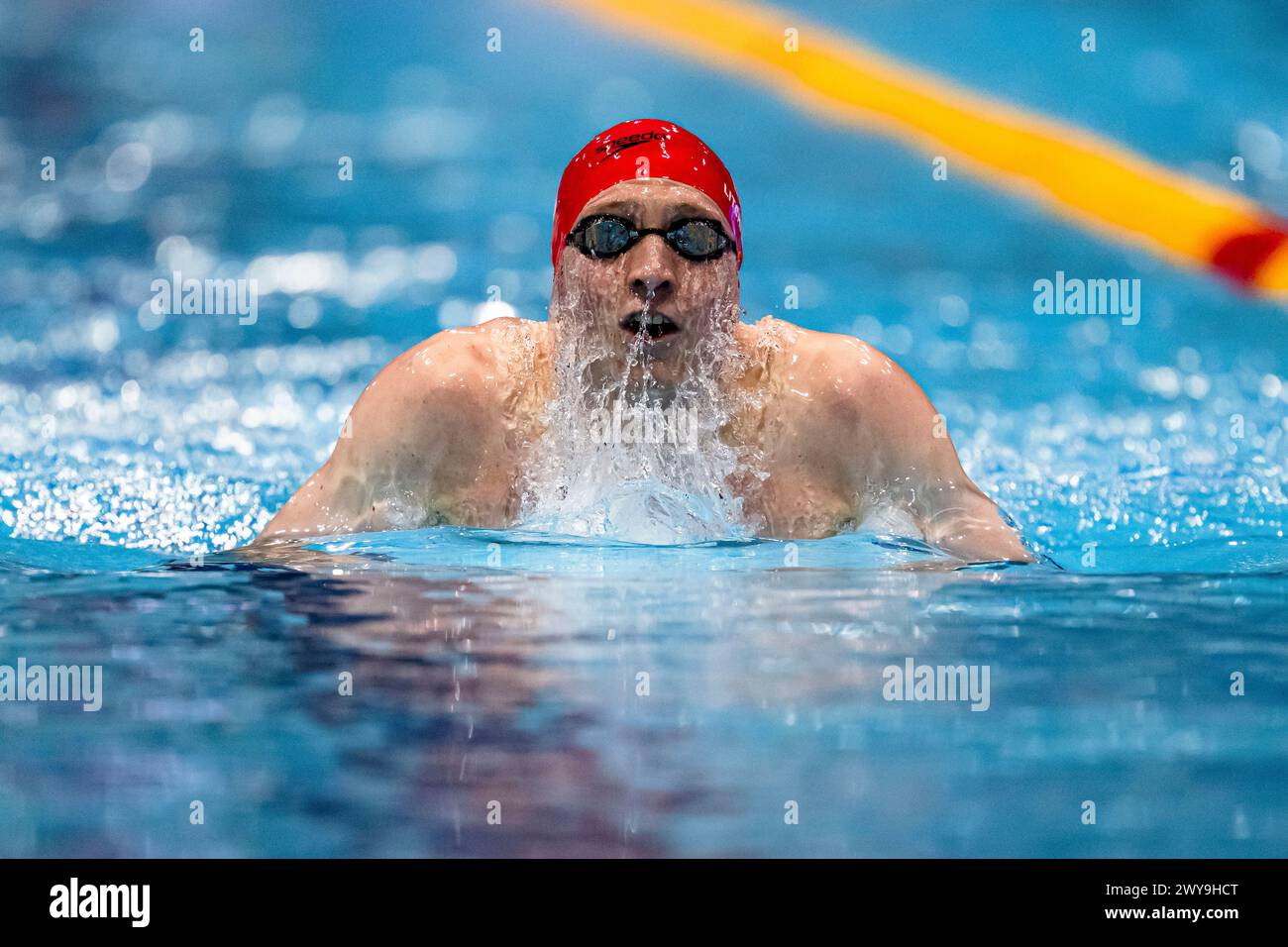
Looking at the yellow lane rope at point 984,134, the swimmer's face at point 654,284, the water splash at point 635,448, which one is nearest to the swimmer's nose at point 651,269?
the swimmer's face at point 654,284

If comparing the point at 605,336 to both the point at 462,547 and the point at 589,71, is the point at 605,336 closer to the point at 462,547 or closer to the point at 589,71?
the point at 462,547

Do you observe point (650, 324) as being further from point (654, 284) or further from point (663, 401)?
point (663, 401)

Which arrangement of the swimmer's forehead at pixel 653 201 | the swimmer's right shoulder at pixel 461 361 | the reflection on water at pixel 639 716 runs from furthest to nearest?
the swimmer's right shoulder at pixel 461 361 < the swimmer's forehead at pixel 653 201 < the reflection on water at pixel 639 716

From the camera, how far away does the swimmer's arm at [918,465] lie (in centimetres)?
303

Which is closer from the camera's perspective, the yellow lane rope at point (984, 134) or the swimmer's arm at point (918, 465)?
the swimmer's arm at point (918, 465)

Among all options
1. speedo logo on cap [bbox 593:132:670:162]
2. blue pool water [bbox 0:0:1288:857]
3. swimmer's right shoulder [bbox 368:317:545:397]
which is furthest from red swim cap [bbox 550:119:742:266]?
blue pool water [bbox 0:0:1288:857]

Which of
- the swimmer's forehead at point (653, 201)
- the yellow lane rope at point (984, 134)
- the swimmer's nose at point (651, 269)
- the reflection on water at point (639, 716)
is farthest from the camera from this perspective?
the yellow lane rope at point (984, 134)

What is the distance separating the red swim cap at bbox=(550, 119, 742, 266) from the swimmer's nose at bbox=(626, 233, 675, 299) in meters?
0.21

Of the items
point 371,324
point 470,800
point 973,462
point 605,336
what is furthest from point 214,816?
point 371,324

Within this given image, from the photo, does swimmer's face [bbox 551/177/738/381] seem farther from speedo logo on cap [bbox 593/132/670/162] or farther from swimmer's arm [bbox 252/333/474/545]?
swimmer's arm [bbox 252/333/474/545]

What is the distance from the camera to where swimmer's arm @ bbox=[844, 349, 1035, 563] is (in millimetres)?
3025

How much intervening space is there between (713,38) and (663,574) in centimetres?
511

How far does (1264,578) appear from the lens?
2.71 metres

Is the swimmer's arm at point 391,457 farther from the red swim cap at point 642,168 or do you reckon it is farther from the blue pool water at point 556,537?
the red swim cap at point 642,168
